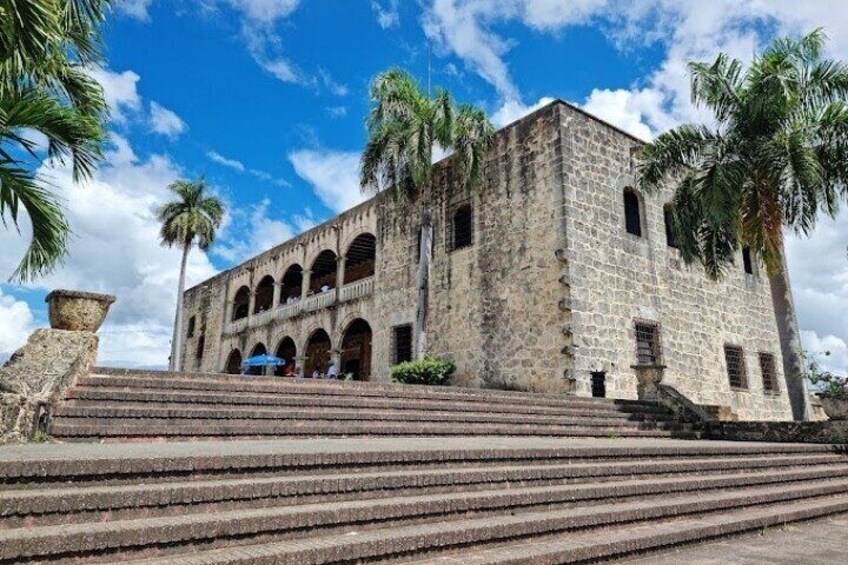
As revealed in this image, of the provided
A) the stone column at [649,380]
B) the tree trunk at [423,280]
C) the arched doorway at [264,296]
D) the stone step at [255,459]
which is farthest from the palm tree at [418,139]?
the arched doorway at [264,296]

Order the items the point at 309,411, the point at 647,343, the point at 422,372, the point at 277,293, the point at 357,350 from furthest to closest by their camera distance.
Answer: the point at 277,293 < the point at 357,350 < the point at 422,372 < the point at 647,343 < the point at 309,411

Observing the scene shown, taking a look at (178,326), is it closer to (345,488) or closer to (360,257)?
(360,257)

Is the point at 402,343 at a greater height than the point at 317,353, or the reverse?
the point at 317,353

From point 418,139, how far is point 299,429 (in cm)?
1002

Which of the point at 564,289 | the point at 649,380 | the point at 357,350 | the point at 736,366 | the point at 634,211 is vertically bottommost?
the point at 649,380

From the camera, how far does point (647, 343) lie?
1388 centimetres

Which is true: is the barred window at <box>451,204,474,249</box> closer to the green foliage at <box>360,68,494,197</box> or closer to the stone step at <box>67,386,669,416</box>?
the green foliage at <box>360,68,494,197</box>

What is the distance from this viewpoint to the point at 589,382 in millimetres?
12266

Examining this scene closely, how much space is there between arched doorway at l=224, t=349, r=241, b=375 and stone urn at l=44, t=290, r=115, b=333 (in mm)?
19319

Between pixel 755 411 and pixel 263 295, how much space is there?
20.6 meters

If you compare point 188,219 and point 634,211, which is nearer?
point 634,211

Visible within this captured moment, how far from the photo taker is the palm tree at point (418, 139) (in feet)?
47.9

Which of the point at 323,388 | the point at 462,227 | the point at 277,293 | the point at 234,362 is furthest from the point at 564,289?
the point at 234,362

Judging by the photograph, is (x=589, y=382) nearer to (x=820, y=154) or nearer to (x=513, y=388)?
(x=513, y=388)
